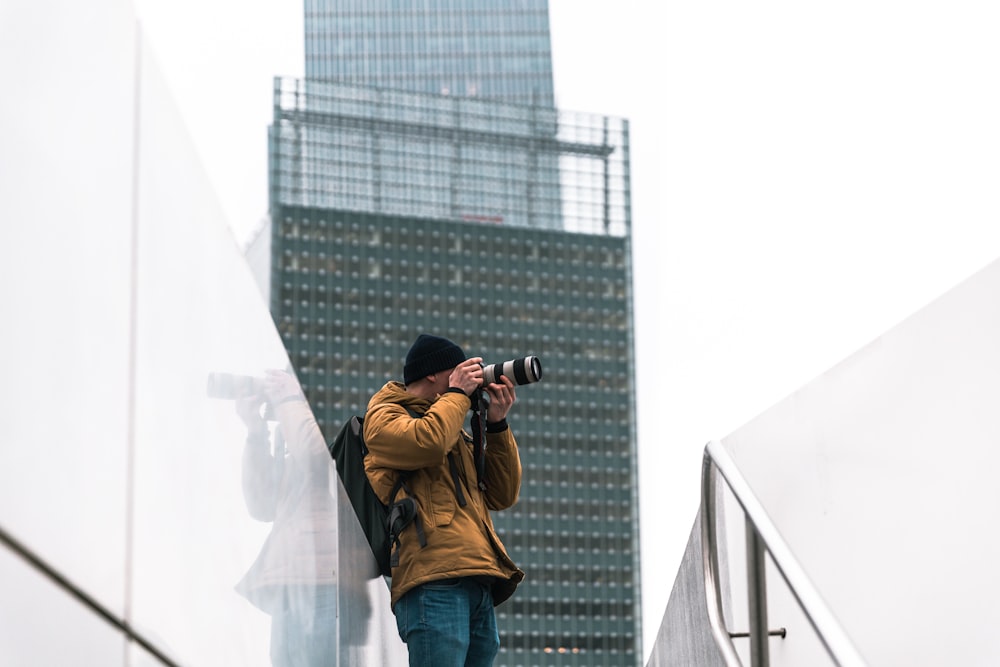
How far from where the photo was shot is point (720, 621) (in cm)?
307

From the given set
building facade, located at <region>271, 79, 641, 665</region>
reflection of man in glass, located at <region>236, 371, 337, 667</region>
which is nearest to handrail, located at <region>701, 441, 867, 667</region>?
reflection of man in glass, located at <region>236, 371, 337, 667</region>

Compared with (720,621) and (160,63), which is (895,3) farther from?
(160,63)

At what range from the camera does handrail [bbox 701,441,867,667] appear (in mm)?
2139

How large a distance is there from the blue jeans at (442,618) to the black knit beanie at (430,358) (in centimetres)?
55

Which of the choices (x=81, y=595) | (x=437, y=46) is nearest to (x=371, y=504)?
(x=81, y=595)

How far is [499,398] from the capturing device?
3.46 metres

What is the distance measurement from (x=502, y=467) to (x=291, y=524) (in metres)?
0.97

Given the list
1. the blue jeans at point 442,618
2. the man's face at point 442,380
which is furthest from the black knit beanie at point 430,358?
the blue jeans at point 442,618

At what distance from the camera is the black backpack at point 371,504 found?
11.0 feet

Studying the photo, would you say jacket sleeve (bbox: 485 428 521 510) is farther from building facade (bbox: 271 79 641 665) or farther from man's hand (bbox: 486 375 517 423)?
building facade (bbox: 271 79 641 665)

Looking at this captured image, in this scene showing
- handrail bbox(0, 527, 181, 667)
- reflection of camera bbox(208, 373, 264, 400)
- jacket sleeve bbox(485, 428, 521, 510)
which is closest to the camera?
handrail bbox(0, 527, 181, 667)

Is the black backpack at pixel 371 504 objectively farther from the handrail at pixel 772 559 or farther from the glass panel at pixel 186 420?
the glass panel at pixel 186 420

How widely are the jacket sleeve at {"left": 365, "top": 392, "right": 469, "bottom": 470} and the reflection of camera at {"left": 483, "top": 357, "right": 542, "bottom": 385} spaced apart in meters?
→ 0.16

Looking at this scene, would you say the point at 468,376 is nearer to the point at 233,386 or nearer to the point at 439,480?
the point at 439,480
